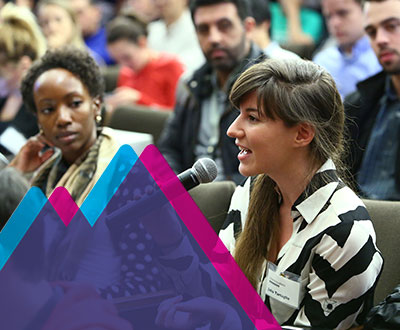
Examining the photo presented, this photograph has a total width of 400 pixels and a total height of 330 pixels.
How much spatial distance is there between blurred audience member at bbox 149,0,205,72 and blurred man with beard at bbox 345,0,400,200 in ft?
8.62

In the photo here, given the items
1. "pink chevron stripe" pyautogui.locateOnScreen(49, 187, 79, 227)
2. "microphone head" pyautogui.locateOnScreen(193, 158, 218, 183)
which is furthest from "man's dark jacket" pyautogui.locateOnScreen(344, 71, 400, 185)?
"pink chevron stripe" pyautogui.locateOnScreen(49, 187, 79, 227)

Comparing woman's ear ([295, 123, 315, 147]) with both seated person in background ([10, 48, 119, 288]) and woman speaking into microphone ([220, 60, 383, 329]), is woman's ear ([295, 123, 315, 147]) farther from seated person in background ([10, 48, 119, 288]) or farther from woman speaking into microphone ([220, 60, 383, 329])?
seated person in background ([10, 48, 119, 288])

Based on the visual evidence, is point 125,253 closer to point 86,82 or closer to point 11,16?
point 86,82

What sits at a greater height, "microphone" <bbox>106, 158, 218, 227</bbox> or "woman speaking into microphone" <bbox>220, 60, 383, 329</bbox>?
"microphone" <bbox>106, 158, 218, 227</bbox>

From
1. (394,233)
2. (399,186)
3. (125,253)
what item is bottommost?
(399,186)

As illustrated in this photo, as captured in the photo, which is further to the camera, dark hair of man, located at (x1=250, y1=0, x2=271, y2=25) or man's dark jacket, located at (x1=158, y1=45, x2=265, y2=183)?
dark hair of man, located at (x1=250, y1=0, x2=271, y2=25)

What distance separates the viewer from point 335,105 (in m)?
1.63

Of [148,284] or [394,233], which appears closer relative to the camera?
[148,284]

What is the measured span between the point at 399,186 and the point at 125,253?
163cm

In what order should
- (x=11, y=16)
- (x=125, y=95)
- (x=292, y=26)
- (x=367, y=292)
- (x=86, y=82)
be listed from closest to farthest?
1. (x=367, y=292)
2. (x=86, y=82)
3. (x=11, y=16)
4. (x=125, y=95)
5. (x=292, y=26)

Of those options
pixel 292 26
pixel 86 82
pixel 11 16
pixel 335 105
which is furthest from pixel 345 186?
pixel 292 26

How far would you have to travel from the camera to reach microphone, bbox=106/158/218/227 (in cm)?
130

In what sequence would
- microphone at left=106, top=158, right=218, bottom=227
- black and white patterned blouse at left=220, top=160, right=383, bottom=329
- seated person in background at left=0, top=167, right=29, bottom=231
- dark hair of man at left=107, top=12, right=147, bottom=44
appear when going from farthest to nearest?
dark hair of man at left=107, top=12, right=147, bottom=44
black and white patterned blouse at left=220, top=160, right=383, bottom=329
seated person in background at left=0, top=167, right=29, bottom=231
microphone at left=106, top=158, right=218, bottom=227

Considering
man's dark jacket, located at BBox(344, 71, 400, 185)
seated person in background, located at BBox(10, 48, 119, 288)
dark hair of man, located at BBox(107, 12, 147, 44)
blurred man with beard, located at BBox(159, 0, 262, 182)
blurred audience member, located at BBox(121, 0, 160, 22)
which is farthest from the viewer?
blurred audience member, located at BBox(121, 0, 160, 22)
